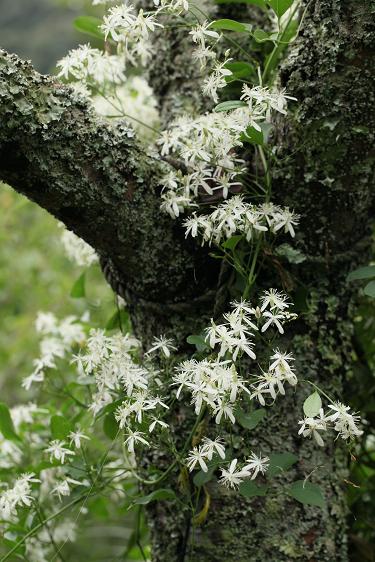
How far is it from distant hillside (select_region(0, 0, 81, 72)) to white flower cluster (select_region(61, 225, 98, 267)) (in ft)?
13.5

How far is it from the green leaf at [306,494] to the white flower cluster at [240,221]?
331 mm

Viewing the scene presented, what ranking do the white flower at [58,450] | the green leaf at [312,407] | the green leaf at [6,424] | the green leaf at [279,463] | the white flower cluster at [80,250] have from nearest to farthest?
the green leaf at [312,407] → the green leaf at [279,463] → the white flower at [58,450] → the green leaf at [6,424] → the white flower cluster at [80,250]

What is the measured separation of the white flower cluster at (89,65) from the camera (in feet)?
3.94

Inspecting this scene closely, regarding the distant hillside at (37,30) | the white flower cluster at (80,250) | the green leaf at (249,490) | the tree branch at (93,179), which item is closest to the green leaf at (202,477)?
the green leaf at (249,490)

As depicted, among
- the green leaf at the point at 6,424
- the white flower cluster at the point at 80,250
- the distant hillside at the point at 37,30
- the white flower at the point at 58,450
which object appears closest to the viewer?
the white flower at the point at 58,450

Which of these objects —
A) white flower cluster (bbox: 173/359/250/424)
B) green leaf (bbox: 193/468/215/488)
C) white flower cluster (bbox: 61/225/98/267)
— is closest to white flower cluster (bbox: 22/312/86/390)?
white flower cluster (bbox: 61/225/98/267)

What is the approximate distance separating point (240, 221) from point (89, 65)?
40 cm

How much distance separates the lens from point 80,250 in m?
1.53

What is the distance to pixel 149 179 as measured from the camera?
3.76 ft

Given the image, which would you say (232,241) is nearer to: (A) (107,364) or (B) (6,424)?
(A) (107,364)

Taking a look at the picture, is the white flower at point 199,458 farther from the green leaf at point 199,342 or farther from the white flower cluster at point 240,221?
the white flower cluster at point 240,221

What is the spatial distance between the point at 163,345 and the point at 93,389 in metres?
0.42

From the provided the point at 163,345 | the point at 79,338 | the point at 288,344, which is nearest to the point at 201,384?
the point at 163,345

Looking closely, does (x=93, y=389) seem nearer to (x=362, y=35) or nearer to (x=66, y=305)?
(x=362, y=35)
